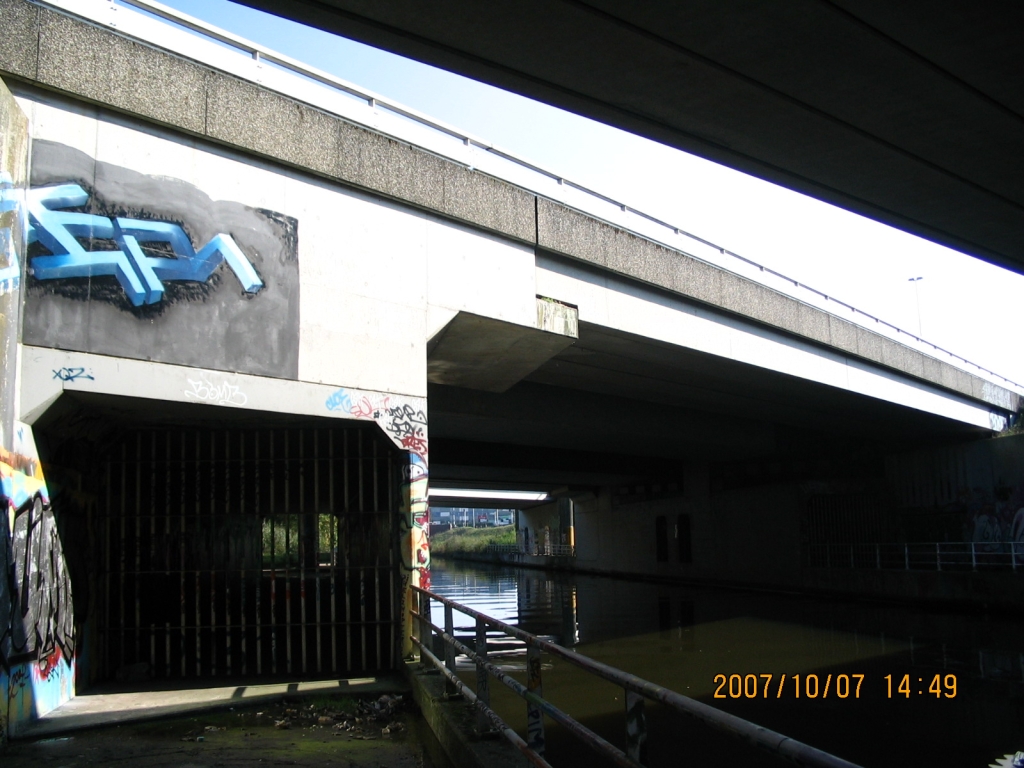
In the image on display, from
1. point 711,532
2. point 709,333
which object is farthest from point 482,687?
point 711,532

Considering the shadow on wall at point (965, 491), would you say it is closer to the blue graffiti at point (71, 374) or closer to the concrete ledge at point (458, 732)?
the concrete ledge at point (458, 732)

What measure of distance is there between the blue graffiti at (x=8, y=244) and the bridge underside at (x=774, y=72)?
3.73 meters

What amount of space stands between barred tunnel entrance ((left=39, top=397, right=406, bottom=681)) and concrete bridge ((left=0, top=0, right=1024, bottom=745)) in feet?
0.13

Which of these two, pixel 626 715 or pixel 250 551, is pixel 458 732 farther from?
pixel 250 551

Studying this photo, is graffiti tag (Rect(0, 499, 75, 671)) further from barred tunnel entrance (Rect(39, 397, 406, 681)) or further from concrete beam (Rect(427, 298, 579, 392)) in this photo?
concrete beam (Rect(427, 298, 579, 392))

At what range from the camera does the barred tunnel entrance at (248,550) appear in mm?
10438

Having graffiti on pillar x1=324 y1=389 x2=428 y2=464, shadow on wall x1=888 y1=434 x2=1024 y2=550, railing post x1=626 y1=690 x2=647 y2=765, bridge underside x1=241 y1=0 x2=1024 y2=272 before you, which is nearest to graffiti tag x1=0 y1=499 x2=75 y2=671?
graffiti on pillar x1=324 y1=389 x2=428 y2=464

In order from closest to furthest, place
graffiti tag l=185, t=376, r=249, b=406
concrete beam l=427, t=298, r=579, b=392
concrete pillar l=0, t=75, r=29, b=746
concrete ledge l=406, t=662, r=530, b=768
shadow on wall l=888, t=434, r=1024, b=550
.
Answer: concrete ledge l=406, t=662, r=530, b=768, concrete pillar l=0, t=75, r=29, b=746, graffiti tag l=185, t=376, r=249, b=406, concrete beam l=427, t=298, r=579, b=392, shadow on wall l=888, t=434, r=1024, b=550

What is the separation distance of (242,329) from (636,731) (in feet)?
22.8

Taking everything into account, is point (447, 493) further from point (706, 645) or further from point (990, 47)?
point (990, 47)

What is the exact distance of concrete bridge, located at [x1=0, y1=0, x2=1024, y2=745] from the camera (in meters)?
7.95

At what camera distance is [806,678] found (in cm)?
1092

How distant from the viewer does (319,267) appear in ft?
32.2

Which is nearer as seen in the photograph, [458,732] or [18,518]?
[458,732]
